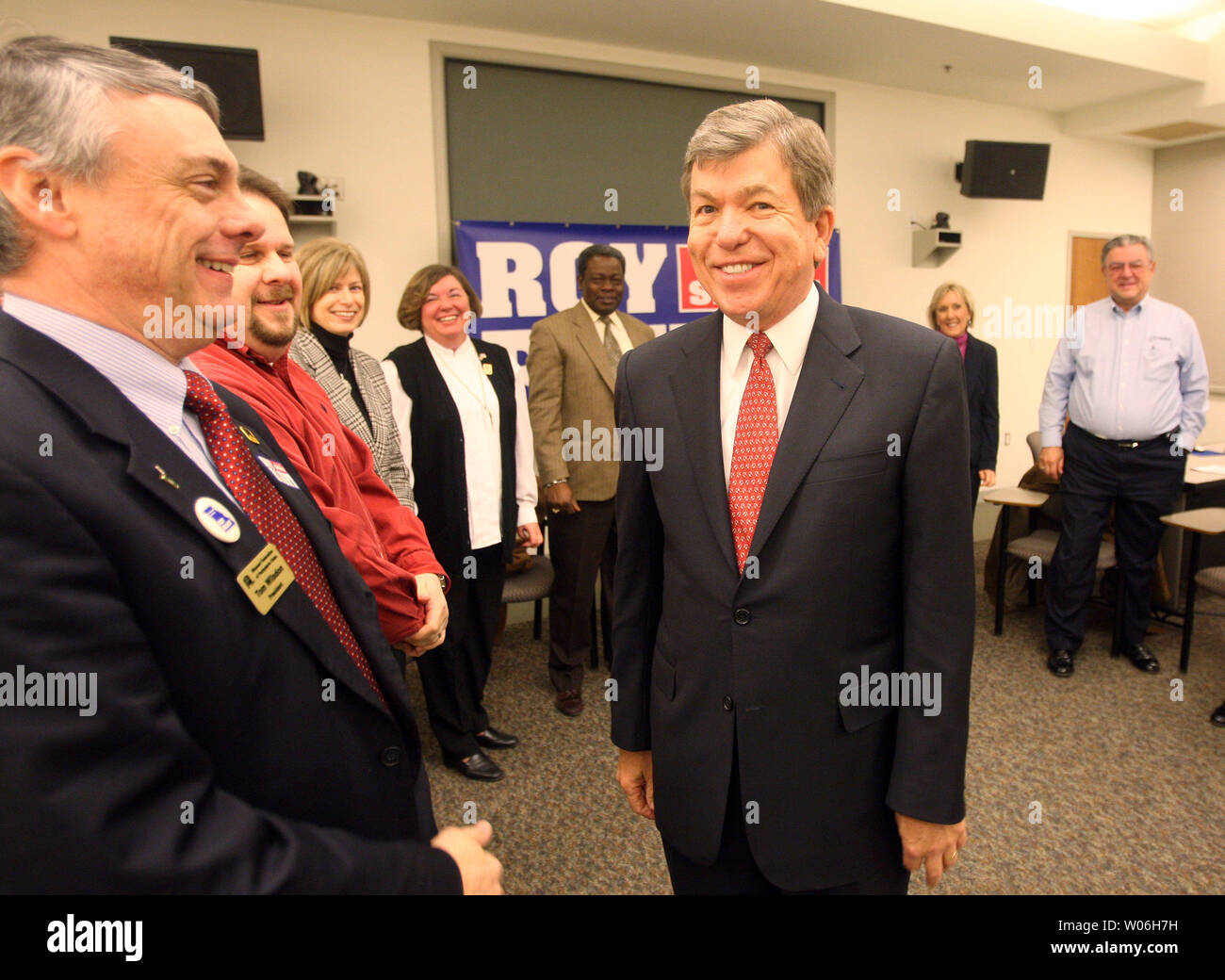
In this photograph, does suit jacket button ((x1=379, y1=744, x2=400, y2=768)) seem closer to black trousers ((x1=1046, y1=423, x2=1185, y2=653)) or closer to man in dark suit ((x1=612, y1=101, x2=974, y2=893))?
man in dark suit ((x1=612, y1=101, x2=974, y2=893))

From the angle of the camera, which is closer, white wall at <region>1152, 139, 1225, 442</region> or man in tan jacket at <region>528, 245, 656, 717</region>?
man in tan jacket at <region>528, 245, 656, 717</region>

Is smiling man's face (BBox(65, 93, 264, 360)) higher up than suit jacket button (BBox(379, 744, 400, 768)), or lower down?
higher up

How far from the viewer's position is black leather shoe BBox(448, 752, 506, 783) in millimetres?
2680

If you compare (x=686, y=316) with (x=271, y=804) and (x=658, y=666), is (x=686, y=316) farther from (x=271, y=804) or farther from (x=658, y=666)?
(x=271, y=804)

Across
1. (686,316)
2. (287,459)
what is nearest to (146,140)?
(287,459)

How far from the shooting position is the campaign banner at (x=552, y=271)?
4.34 meters

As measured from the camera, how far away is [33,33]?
30.0 inches

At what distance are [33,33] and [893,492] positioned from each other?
1175 millimetres

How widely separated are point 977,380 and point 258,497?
4.10m
